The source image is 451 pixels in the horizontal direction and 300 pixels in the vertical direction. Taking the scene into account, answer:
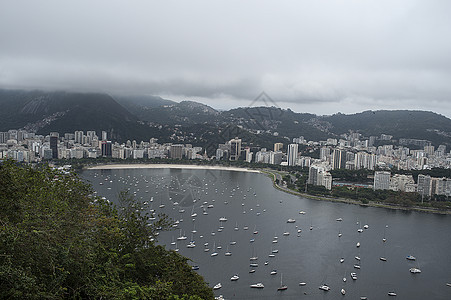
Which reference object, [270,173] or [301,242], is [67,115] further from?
[301,242]

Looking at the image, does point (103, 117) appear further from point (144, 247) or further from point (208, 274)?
point (144, 247)

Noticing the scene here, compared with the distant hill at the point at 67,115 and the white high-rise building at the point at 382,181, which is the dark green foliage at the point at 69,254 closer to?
the white high-rise building at the point at 382,181


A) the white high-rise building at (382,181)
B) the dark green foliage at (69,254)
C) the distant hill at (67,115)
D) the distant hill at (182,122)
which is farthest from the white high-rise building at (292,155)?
the dark green foliage at (69,254)

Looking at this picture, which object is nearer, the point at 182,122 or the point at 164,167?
the point at 164,167

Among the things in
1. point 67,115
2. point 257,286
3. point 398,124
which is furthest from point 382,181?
point 67,115

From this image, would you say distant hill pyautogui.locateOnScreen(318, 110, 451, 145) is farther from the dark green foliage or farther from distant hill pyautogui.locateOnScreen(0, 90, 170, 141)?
the dark green foliage

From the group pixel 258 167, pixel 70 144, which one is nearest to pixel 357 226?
pixel 258 167

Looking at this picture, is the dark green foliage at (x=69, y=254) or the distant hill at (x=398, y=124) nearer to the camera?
the dark green foliage at (x=69, y=254)
